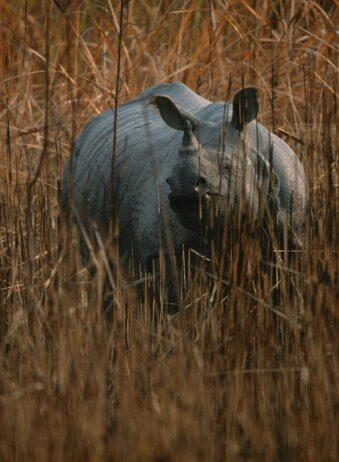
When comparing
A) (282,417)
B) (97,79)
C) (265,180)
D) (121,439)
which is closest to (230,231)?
(265,180)

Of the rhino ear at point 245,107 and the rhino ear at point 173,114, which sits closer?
the rhino ear at point 245,107

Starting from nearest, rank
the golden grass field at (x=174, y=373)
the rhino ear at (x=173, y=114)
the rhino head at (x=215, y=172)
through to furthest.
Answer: the golden grass field at (x=174, y=373)
the rhino head at (x=215, y=172)
the rhino ear at (x=173, y=114)

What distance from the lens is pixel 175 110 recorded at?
12.1 feet

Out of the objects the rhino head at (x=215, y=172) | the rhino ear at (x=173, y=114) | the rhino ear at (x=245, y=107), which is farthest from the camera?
the rhino ear at (x=173, y=114)

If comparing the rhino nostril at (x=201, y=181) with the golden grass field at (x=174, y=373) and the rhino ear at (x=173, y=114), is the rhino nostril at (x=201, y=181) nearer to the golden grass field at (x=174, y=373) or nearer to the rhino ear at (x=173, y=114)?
the golden grass field at (x=174, y=373)

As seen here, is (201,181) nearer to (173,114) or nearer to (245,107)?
(245,107)

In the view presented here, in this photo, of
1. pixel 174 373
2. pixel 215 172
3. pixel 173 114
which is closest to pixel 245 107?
pixel 215 172

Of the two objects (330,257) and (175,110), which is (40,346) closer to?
(330,257)

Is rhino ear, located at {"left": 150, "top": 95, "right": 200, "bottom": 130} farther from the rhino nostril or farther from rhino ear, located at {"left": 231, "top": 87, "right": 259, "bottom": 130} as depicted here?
the rhino nostril

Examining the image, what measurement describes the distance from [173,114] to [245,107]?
390 millimetres

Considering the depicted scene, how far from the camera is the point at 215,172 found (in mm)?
3363

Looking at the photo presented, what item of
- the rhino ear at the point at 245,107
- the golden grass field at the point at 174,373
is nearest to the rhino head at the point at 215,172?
the rhino ear at the point at 245,107

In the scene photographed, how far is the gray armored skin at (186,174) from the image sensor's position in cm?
328

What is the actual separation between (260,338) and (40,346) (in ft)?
1.99
